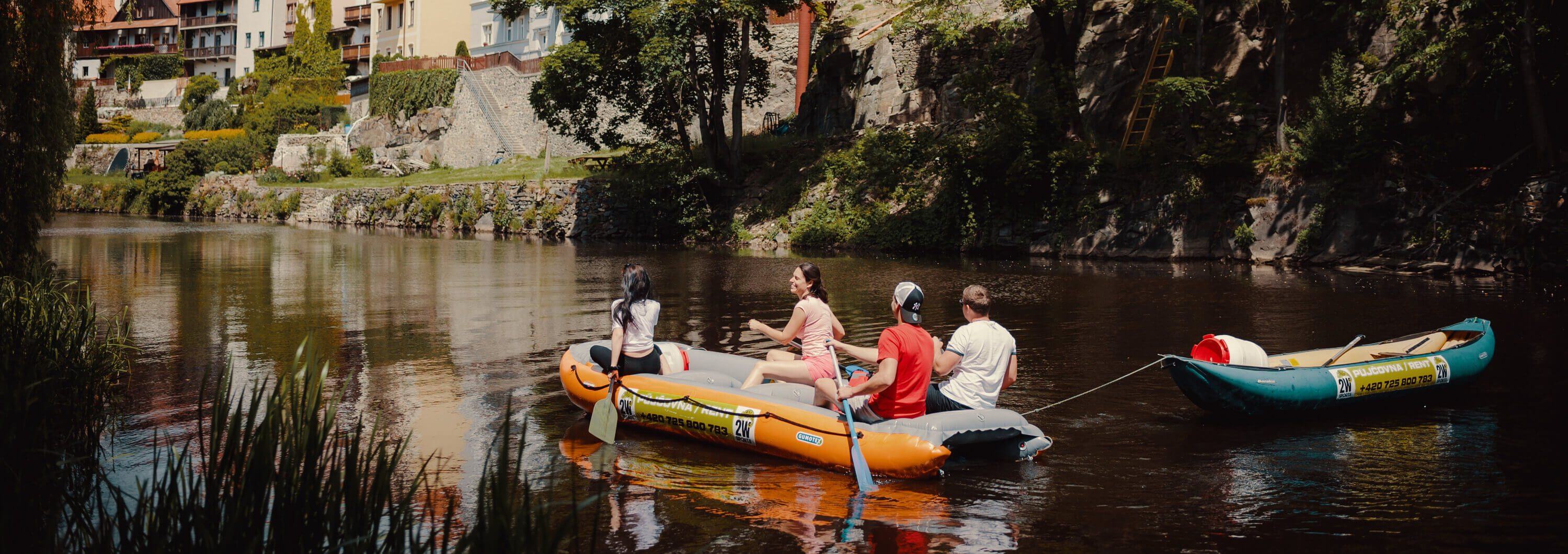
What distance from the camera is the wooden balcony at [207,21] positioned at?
2960 inches

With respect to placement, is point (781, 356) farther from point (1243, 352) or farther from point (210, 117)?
point (210, 117)

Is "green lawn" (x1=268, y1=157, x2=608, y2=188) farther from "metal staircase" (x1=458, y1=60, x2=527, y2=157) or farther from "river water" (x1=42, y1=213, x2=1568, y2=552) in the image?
"river water" (x1=42, y1=213, x2=1568, y2=552)

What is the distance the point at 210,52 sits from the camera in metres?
74.8

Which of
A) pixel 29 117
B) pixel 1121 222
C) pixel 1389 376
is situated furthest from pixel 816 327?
pixel 1121 222

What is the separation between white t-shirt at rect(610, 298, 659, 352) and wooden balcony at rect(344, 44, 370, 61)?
63.5m

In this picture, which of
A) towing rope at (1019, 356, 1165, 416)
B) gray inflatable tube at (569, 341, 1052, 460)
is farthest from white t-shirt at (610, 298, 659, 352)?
towing rope at (1019, 356, 1165, 416)

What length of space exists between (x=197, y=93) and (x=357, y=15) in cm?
1140

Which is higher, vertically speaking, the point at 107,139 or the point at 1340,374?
the point at 107,139

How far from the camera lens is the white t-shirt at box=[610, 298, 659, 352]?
27.4ft

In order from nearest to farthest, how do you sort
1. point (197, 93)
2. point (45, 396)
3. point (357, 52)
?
1. point (45, 396)
2. point (357, 52)
3. point (197, 93)

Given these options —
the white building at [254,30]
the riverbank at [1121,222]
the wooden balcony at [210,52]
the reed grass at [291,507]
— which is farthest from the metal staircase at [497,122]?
the reed grass at [291,507]

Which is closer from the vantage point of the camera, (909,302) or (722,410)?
(909,302)

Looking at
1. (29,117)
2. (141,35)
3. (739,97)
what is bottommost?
(29,117)

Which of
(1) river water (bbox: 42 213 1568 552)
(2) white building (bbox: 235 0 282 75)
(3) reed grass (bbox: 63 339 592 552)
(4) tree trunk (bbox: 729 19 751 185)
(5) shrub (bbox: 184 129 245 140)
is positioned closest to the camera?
(3) reed grass (bbox: 63 339 592 552)
